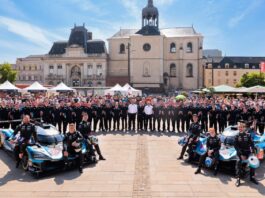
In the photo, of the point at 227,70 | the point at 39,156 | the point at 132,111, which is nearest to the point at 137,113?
the point at 132,111

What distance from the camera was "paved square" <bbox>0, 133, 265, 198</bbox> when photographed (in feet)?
27.0

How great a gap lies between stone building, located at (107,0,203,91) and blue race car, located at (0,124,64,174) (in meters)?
62.6

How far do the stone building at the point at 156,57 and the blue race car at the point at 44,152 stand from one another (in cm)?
6257

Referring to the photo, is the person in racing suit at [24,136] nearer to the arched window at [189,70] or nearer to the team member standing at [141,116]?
the team member standing at [141,116]

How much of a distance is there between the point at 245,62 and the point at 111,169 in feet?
286

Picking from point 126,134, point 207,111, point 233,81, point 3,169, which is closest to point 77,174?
point 3,169

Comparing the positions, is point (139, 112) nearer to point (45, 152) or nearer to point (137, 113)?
point (137, 113)

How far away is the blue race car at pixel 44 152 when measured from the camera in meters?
9.64

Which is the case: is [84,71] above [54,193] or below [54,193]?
above

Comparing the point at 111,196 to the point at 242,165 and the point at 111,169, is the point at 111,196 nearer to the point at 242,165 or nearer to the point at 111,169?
the point at 111,169

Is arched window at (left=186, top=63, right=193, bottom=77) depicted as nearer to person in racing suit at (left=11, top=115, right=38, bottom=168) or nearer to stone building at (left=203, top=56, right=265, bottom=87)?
stone building at (left=203, top=56, right=265, bottom=87)

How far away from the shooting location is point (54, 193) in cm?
820

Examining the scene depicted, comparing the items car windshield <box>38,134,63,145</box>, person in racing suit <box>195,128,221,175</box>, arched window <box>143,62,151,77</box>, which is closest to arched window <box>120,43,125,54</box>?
arched window <box>143,62,151,77</box>

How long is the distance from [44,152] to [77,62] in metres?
70.6
